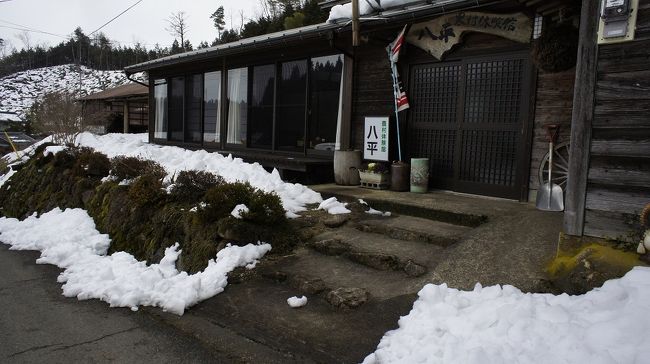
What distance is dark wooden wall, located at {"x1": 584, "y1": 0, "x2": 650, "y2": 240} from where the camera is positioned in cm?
323

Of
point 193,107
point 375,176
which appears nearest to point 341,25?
point 375,176

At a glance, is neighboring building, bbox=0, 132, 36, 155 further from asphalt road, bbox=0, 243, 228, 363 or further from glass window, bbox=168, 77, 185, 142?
asphalt road, bbox=0, 243, 228, 363

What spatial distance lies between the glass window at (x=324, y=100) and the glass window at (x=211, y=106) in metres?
4.27

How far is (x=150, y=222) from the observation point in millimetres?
6617

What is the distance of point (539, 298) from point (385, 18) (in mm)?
5643

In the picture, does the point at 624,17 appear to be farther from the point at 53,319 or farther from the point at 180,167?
the point at 180,167

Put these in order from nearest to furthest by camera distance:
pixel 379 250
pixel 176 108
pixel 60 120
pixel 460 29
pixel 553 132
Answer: pixel 379 250, pixel 553 132, pixel 460 29, pixel 60 120, pixel 176 108

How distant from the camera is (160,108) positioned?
16.3 m

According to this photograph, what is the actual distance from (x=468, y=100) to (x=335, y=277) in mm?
4231

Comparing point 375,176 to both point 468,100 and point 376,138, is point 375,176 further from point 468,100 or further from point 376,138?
point 468,100

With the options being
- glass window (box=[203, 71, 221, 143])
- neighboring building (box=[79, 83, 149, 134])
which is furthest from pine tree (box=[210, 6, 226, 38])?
glass window (box=[203, 71, 221, 143])

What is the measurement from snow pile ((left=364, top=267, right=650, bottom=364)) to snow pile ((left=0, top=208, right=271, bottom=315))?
2141mm

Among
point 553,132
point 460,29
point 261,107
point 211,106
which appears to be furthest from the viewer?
point 211,106

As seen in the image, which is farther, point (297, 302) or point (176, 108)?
point (176, 108)
